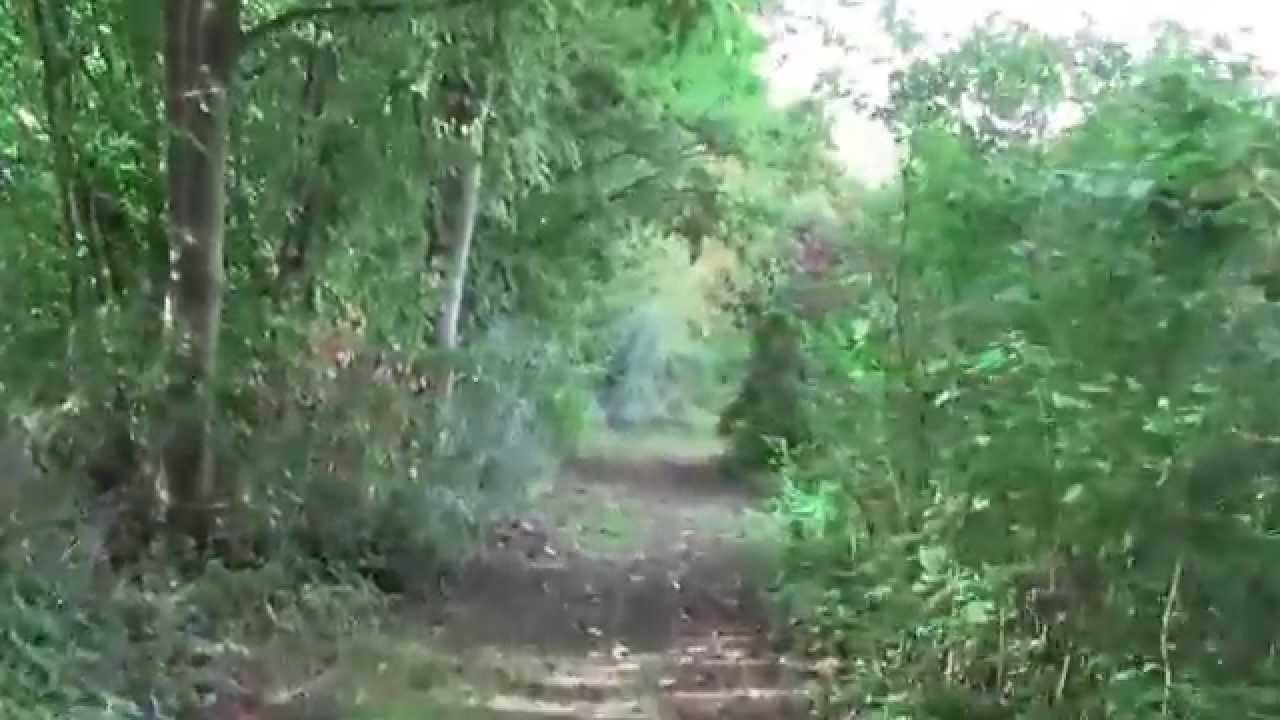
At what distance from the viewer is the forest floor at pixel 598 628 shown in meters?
8.10

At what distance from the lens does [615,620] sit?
1112 cm

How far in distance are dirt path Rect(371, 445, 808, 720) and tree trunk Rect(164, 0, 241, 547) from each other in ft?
6.26

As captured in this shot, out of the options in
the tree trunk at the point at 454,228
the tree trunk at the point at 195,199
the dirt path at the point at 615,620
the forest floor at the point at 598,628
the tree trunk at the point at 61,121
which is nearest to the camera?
the forest floor at the point at 598,628

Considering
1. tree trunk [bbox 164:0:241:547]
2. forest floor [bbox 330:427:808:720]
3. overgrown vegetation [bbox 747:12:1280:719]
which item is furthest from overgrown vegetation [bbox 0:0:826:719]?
overgrown vegetation [bbox 747:12:1280:719]

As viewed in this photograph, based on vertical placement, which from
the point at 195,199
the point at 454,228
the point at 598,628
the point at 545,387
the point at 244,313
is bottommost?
the point at 598,628

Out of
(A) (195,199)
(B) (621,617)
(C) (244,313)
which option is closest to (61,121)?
(A) (195,199)

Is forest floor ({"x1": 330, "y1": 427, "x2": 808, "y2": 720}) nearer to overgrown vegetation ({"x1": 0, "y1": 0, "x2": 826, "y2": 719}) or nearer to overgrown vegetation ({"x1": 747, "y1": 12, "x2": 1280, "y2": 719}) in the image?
overgrown vegetation ({"x1": 0, "y1": 0, "x2": 826, "y2": 719})

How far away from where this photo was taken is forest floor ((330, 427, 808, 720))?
26.6ft

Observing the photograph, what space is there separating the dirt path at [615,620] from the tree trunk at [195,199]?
1.91m

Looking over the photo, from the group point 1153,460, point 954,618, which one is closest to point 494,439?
point 954,618

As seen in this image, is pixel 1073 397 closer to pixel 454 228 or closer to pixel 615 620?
pixel 615 620

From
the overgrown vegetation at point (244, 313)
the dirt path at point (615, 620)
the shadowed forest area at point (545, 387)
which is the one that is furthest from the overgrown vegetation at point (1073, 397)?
the overgrown vegetation at point (244, 313)

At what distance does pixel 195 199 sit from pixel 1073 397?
5.65 meters

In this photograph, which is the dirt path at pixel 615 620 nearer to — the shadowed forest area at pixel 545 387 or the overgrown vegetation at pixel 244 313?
the shadowed forest area at pixel 545 387
